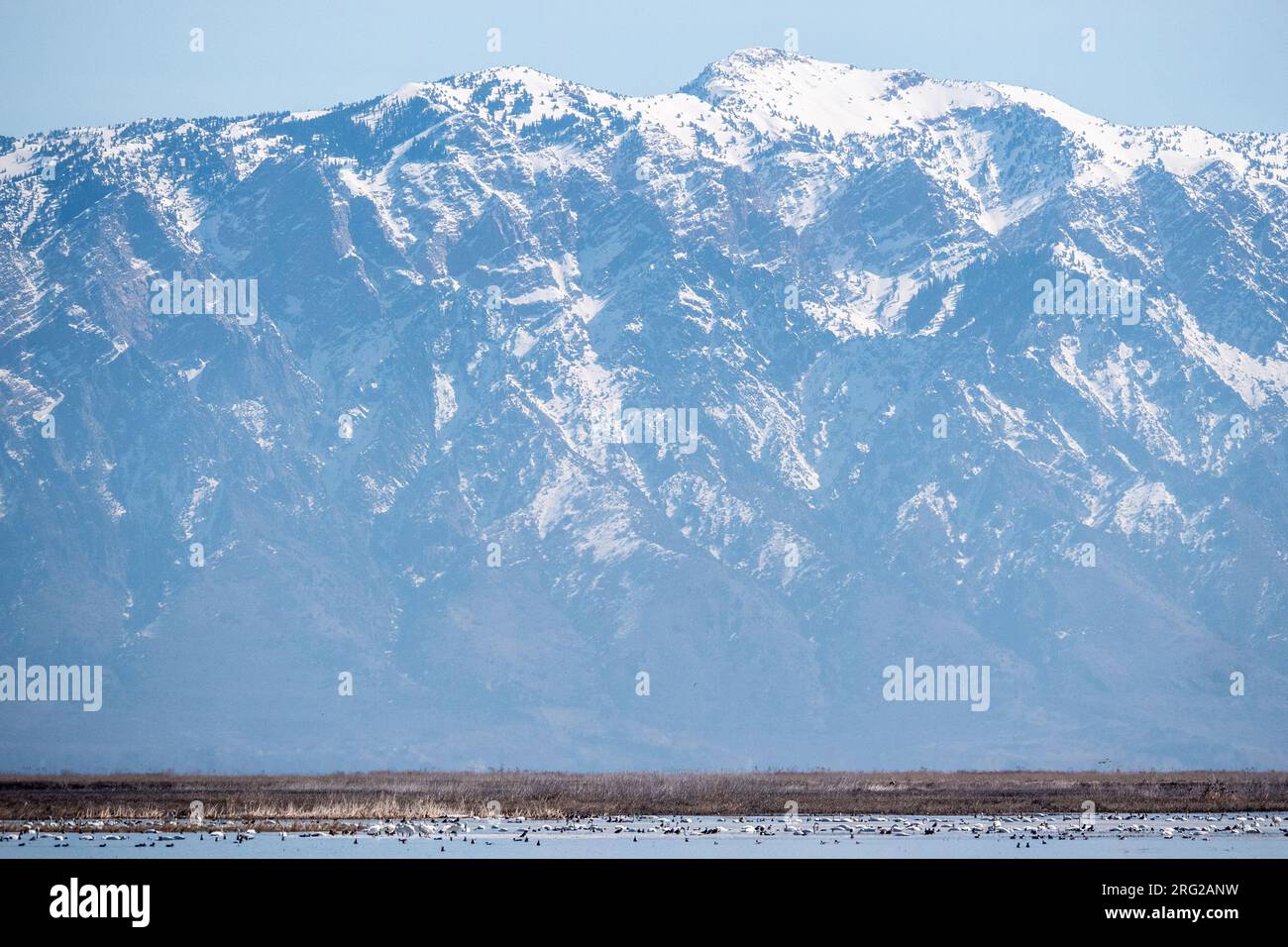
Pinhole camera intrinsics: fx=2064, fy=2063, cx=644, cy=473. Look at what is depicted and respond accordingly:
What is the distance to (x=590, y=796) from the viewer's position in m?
97.6

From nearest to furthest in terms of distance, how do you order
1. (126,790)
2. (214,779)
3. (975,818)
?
(975,818) → (126,790) → (214,779)

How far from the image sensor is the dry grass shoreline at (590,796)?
8625cm

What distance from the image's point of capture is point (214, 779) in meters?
121
